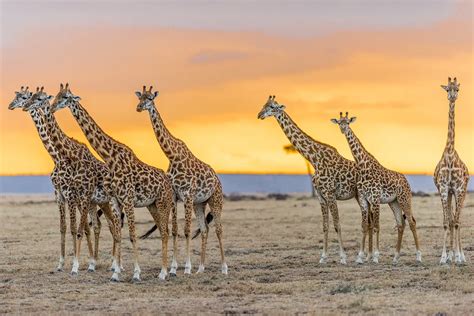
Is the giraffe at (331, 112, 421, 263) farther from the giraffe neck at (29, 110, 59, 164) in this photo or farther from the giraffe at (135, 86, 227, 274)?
the giraffe neck at (29, 110, 59, 164)

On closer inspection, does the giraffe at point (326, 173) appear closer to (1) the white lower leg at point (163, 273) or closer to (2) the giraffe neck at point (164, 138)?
Answer: (2) the giraffe neck at point (164, 138)

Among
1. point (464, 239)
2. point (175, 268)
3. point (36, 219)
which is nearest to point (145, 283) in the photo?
point (175, 268)

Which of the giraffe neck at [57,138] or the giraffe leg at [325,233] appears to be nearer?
the giraffe neck at [57,138]

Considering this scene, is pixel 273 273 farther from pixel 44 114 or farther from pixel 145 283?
pixel 44 114

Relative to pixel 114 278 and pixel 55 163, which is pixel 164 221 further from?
pixel 55 163

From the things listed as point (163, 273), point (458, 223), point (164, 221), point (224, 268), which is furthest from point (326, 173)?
point (163, 273)

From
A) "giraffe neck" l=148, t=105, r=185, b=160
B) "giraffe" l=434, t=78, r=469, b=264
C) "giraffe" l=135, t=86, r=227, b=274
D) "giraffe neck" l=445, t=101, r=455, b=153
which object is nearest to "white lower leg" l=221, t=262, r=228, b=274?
"giraffe" l=135, t=86, r=227, b=274

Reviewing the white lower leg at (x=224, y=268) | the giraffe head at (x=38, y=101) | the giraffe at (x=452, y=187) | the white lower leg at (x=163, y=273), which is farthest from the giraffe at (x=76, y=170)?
the giraffe at (x=452, y=187)

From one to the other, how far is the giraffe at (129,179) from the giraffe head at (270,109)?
135 inches

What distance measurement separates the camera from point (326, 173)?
19344 millimetres

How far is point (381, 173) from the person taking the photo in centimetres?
1923

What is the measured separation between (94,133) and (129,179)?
123 centimetres

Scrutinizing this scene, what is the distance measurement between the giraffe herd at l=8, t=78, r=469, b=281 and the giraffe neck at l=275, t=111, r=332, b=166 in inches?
0.9

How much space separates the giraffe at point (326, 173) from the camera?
19.3 m
